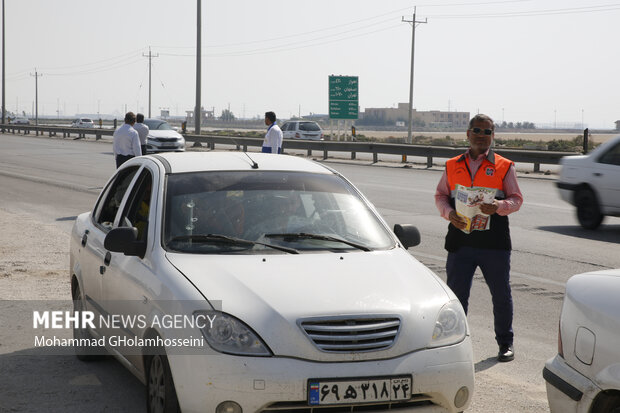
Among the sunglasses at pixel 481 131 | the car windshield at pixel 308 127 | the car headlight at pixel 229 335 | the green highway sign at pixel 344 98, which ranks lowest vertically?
the car headlight at pixel 229 335

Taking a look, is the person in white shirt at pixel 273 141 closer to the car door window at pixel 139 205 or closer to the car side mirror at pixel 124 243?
the car door window at pixel 139 205

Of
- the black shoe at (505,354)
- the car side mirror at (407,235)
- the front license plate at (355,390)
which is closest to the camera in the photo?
the front license plate at (355,390)

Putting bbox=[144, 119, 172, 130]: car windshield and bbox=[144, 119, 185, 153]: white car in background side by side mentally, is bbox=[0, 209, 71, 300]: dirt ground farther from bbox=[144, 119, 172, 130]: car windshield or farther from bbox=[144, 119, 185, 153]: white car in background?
bbox=[144, 119, 172, 130]: car windshield

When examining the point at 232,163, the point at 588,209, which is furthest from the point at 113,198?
the point at 588,209

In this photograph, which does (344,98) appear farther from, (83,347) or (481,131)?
(83,347)

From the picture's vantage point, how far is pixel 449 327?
14.8 ft

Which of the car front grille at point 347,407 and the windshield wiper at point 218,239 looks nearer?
the car front grille at point 347,407

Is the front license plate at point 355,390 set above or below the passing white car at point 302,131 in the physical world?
below

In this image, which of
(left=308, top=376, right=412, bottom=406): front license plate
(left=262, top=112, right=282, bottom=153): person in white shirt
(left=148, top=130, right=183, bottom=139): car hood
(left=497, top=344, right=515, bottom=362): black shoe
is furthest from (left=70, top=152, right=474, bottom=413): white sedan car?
(left=148, top=130, right=183, bottom=139): car hood

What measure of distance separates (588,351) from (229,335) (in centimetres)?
163

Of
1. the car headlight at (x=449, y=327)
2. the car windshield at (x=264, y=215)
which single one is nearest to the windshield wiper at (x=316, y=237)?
the car windshield at (x=264, y=215)

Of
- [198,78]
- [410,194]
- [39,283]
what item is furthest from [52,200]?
[198,78]

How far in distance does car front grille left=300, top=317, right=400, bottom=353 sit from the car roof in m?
1.77

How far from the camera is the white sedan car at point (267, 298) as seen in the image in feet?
13.6
